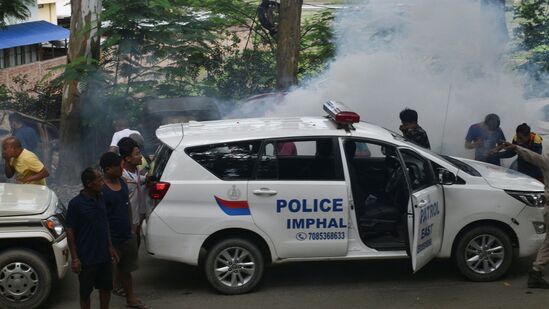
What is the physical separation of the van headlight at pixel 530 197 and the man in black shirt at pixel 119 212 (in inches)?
147

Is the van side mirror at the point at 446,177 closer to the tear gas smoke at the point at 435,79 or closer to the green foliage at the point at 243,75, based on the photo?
the tear gas smoke at the point at 435,79

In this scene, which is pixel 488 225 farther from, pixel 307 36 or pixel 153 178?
pixel 307 36

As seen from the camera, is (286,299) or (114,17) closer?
(286,299)

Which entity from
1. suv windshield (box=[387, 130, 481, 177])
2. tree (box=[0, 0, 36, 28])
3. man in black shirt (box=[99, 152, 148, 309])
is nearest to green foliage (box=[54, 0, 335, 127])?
tree (box=[0, 0, 36, 28])

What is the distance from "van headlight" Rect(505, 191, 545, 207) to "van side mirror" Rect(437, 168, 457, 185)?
1.88 ft

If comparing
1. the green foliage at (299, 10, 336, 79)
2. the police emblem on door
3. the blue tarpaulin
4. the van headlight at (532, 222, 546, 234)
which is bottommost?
the van headlight at (532, 222, 546, 234)

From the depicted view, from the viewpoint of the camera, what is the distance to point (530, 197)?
7.65 meters

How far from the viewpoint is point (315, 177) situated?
24.2 feet

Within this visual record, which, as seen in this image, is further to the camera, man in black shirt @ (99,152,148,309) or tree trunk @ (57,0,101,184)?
tree trunk @ (57,0,101,184)

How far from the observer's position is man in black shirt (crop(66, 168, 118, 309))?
19.8ft

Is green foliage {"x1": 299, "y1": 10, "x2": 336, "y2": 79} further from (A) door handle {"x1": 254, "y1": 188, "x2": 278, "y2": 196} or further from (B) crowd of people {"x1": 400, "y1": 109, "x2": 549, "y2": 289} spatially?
(A) door handle {"x1": 254, "y1": 188, "x2": 278, "y2": 196}

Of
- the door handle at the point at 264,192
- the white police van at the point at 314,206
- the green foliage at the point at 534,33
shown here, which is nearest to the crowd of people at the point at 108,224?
the white police van at the point at 314,206

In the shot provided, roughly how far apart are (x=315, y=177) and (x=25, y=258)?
2.81m

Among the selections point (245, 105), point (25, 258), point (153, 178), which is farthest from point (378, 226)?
point (245, 105)
